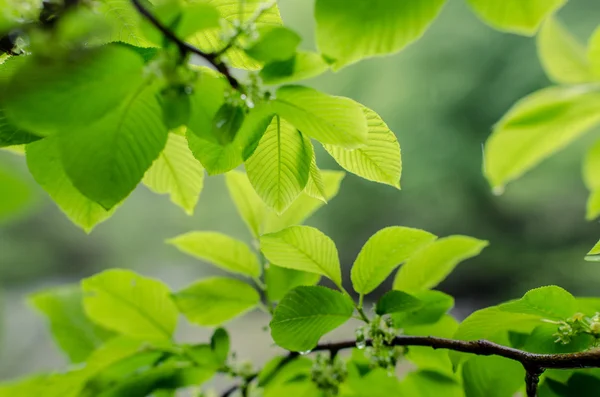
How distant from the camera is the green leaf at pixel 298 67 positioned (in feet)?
0.66

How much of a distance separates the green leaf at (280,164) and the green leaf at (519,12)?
0.36 ft

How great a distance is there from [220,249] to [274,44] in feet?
0.83

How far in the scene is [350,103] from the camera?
0.22 metres

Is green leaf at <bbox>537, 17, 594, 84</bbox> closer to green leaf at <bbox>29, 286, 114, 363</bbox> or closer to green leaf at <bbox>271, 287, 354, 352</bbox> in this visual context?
green leaf at <bbox>271, 287, 354, 352</bbox>

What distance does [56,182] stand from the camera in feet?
0.86

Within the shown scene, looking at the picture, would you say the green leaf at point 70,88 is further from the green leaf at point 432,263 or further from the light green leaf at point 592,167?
the green leaf at point 432,263

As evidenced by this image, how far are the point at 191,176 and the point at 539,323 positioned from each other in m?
0.26

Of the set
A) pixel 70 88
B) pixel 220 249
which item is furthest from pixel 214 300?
pixel 70 88

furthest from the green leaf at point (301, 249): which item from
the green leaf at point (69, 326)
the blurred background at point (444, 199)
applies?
the blurred background at point (444, 199)

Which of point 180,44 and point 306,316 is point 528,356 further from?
point 180,44

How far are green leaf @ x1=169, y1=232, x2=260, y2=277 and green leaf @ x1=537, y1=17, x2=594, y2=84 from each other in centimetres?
29

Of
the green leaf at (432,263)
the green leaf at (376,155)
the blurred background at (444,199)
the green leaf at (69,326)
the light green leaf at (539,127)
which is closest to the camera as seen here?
the light green leaf at (539,127)

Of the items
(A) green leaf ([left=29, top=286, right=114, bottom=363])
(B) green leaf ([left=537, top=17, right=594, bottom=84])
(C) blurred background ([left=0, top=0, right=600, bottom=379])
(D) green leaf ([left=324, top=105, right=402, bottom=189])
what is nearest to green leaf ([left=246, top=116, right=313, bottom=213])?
(D) green leaf ([left=324, top=105, right=402, bottom=189])

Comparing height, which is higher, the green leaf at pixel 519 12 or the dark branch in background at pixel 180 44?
the dark branch in background at pixel 180 44
